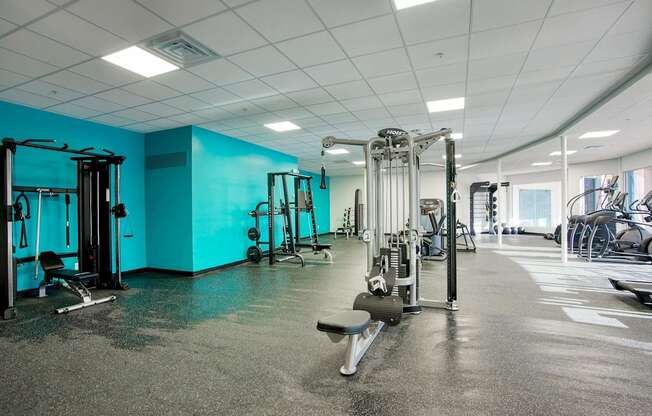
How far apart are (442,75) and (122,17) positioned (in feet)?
10.8

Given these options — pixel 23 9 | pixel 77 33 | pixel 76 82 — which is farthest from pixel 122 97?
pixel 23 9

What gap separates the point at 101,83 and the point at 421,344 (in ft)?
15.2

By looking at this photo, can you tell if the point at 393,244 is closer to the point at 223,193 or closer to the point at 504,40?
the point at 504,40

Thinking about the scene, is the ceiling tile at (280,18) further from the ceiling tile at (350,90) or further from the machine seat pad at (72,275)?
the machine seat pad at (72,275)

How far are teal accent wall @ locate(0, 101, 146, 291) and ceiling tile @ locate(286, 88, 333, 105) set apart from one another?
3684 mm

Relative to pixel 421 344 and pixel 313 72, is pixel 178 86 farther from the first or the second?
pixel 421 344

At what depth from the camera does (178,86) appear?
13.1 ft

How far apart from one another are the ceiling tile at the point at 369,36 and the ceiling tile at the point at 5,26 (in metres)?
2.69

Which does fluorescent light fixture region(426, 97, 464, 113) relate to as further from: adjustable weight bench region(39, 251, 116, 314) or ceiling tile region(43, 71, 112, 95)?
adjustable weight bench region(39, 251, 116, 314)

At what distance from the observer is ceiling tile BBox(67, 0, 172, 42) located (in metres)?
2.38

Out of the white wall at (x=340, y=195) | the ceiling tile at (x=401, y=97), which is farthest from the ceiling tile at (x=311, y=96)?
the white wall at (x=340, y=195)

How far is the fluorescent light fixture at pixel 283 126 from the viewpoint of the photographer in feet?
19.0

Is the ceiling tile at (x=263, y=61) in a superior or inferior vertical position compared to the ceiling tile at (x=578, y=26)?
superior

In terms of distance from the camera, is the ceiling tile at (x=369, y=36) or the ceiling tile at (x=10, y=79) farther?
the ceiling tile at (x=10, y=79)
